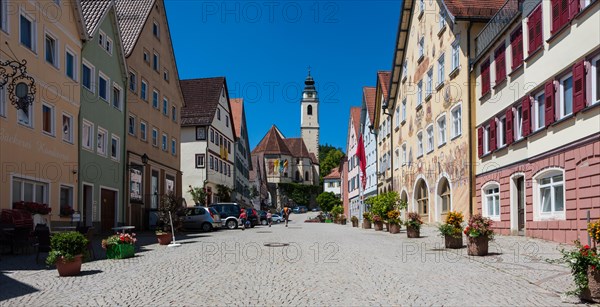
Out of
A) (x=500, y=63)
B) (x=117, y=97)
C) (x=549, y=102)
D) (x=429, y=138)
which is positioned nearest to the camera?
(x=549, y=102)

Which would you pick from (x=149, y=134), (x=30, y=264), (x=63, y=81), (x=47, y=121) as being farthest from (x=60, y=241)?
(x=149, y=134)

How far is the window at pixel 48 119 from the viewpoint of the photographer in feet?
71.8

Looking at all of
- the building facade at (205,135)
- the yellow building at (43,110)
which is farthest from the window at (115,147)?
the building facade at (205,135)

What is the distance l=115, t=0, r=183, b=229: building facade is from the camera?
33.1 m

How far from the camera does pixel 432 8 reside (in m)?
33.2

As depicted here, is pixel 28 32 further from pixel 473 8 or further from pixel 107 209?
pixel 473 8

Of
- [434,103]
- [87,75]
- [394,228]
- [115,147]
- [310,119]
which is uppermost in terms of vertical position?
[310,119]

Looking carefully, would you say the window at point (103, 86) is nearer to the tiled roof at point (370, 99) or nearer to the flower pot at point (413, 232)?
the flower pot at point (413, 232)

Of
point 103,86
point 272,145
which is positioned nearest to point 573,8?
point 103,86

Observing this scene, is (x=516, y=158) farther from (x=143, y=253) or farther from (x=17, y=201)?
(x=17, y=201)

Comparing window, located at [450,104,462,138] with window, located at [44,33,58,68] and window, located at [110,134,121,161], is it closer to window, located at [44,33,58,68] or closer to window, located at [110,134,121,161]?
window, located at [110,134,121,161]

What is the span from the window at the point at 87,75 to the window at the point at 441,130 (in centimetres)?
1702

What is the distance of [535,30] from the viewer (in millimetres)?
19453

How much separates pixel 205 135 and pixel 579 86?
123 ft
